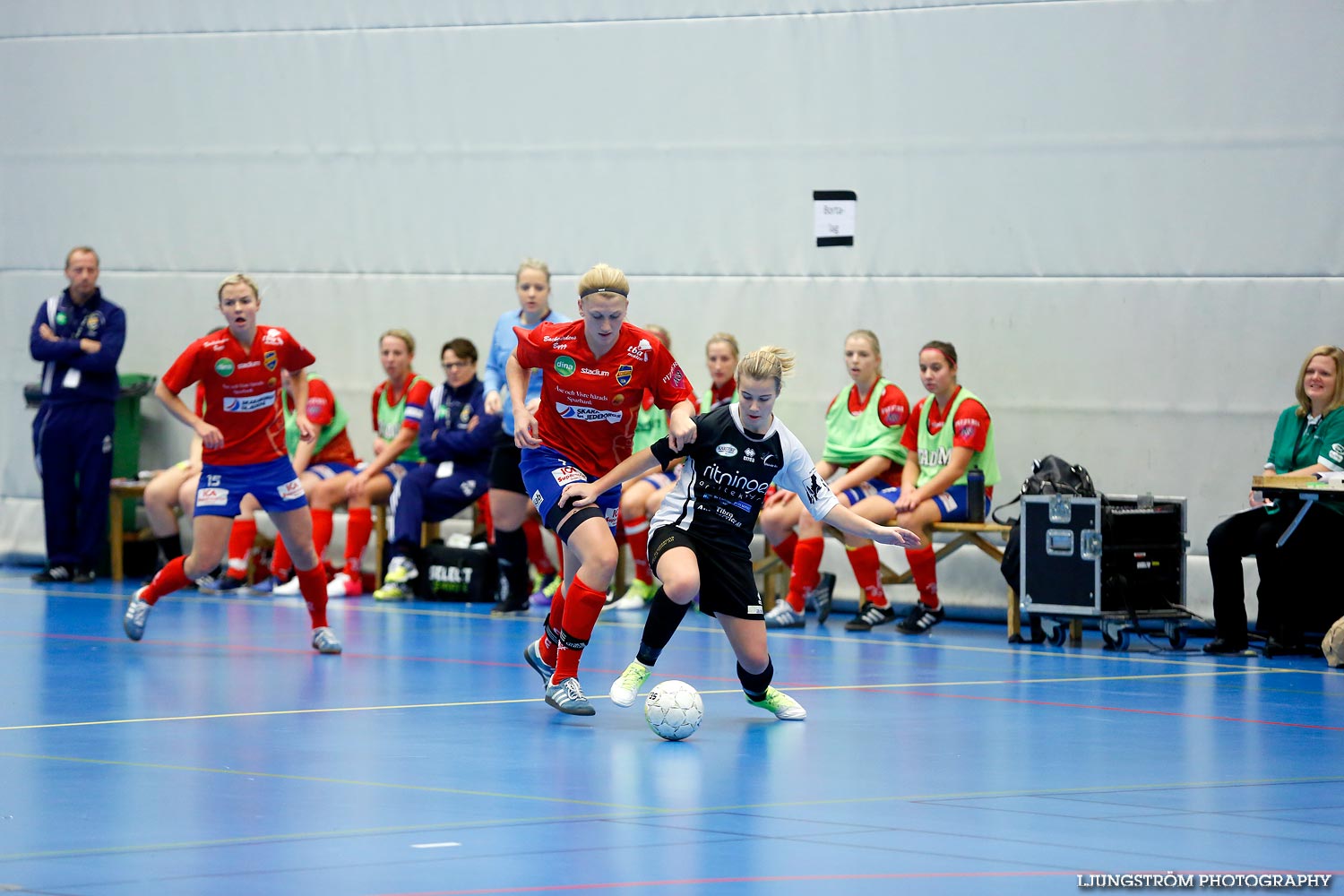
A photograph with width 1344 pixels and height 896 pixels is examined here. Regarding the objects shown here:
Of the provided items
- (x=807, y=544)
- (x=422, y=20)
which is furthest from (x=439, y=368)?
(x=807, y=544)

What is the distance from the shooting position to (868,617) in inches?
465

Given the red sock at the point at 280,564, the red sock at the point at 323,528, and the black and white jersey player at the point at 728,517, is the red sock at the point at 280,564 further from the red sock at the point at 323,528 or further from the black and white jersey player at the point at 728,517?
the black and white jersey player at the point at 728,517

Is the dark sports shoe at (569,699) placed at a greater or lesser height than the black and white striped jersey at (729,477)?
lesser

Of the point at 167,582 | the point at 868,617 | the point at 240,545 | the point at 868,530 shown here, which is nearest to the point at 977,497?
the point at 868,617

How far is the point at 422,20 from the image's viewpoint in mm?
14602

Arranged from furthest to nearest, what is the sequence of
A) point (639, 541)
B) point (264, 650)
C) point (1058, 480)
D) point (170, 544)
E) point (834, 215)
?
1. point (170, 544)
2. point (834, 215)
3. point (639, 541)
4. point (1058, 480)
5. point (264, 650)

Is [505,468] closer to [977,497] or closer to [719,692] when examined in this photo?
[977,497]

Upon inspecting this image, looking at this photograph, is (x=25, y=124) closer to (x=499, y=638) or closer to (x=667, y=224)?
(x=667, y=224)

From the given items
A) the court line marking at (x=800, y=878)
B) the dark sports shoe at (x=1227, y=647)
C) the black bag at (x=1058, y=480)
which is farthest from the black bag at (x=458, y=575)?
the court line marking at (x=800, y=878)

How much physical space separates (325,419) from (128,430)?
2.22 metres

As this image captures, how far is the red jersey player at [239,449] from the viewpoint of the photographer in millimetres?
9656

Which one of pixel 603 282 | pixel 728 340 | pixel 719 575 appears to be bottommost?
pixel 719 575

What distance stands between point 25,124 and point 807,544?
8.49m

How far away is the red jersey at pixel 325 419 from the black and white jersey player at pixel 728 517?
6.79 meters
